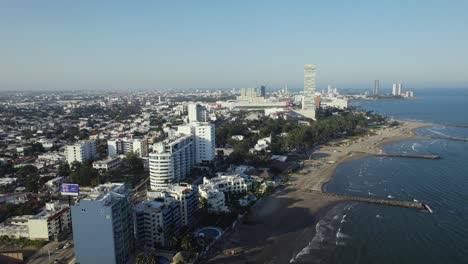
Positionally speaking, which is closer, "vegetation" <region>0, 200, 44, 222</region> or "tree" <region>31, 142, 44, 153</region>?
"vegetation" <region>0, 200, 44, 222</region>

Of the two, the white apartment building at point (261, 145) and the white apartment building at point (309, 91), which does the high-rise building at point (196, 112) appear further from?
the white apartment building at point (309, 91)

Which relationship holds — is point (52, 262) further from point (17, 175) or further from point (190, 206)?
point (17, 175)

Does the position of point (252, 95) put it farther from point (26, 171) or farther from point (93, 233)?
point (93, 233)

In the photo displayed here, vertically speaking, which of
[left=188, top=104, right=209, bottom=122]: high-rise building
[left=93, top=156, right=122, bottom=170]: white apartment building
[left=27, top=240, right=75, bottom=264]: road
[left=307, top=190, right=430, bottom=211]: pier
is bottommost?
[left=27, top=240, right=75, bottom=264]: road

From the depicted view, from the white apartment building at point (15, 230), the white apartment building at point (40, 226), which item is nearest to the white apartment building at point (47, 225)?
the white apartment building at point (40, 226)

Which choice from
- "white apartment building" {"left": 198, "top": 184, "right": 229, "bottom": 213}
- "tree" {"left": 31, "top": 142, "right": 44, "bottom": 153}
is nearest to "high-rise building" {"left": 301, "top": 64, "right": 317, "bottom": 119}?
"tree" {"left": 31, "top": 142, "right": 44, "bottom": 153}

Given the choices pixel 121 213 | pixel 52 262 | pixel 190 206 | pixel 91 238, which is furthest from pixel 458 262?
pixel 52 262

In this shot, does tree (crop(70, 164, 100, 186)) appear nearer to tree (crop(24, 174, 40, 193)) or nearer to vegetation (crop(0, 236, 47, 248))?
tree (crop(24, 174, 40, 193))

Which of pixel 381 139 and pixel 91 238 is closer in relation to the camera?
pixel 91 238
